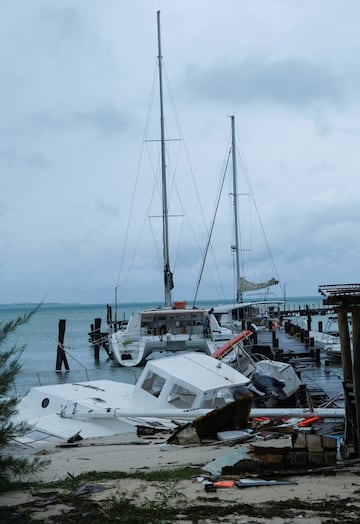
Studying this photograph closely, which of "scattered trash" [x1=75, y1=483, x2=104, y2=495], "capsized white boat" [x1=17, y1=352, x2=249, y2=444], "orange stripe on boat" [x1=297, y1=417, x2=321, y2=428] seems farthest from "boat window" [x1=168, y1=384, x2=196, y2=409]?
"scattered trash" [x1=75, y1=483, x2=104, y2=495]

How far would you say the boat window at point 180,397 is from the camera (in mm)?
17344

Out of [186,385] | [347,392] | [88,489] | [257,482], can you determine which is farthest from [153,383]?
[257,482]

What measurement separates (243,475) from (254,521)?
2201mm

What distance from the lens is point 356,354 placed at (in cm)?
1003

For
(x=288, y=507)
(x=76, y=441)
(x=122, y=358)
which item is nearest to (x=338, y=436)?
(x=288, y=507)

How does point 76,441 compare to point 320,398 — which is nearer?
point 76,441

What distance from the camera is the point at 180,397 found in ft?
57.4

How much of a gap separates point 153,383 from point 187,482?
28.8 feet

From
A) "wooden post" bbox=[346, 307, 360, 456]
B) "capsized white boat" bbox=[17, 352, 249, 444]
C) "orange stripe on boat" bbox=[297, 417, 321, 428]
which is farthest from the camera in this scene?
"capsized white boat" bbox=[17, 352, 249, 444]

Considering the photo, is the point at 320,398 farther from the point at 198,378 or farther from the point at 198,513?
the point at 198,513

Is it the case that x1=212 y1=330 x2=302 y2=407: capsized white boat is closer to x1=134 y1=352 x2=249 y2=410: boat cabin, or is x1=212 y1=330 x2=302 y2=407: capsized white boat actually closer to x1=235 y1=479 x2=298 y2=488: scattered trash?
x1=134 y1=352 x2=249 y2=410: boat cabin

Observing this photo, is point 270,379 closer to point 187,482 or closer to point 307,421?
point 307,421

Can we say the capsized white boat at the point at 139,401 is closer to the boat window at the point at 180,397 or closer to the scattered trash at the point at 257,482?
the boat window at the point at 180,397

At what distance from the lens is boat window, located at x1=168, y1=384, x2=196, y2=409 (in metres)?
17.3
